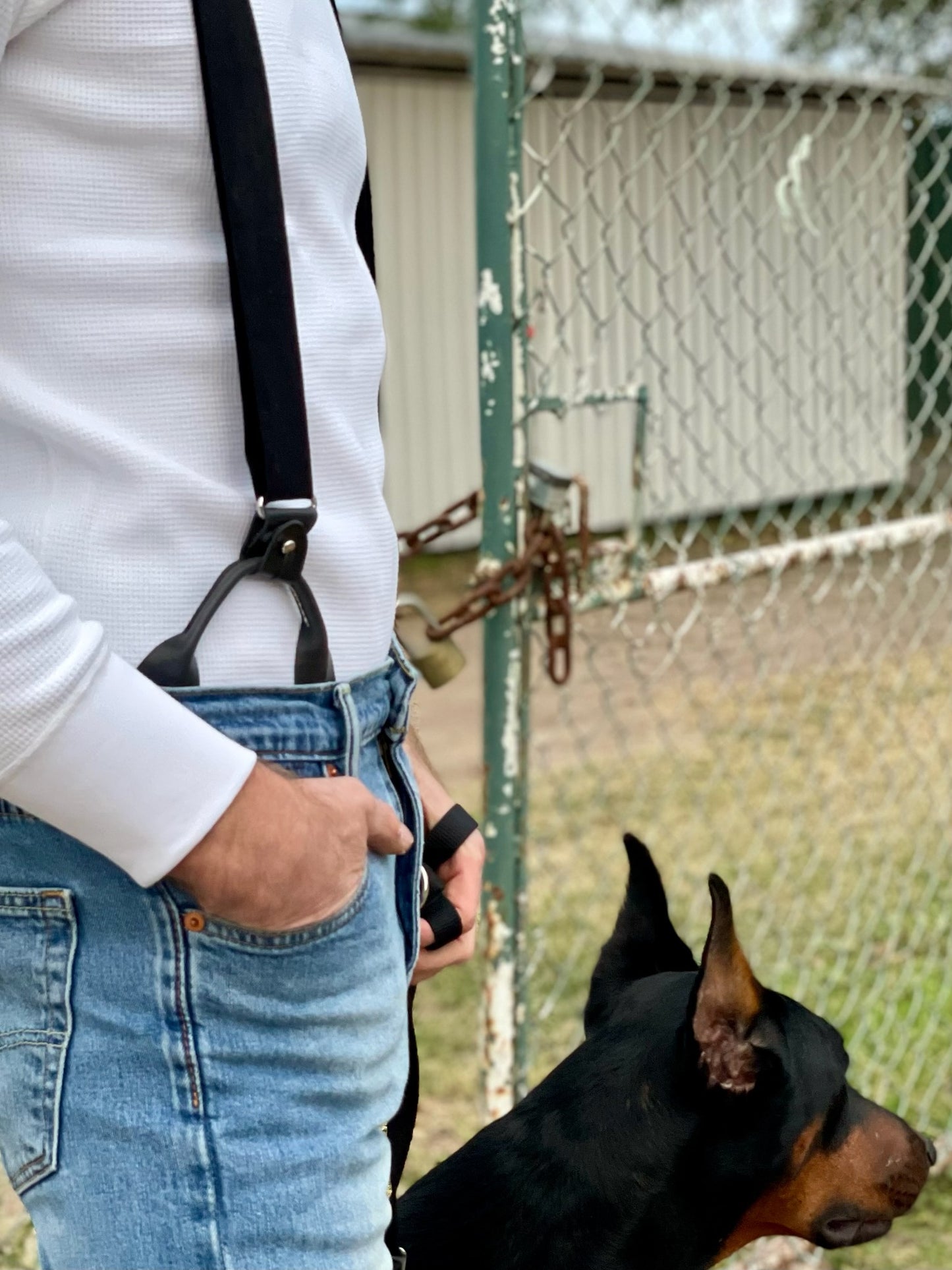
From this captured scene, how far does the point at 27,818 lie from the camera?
1047 mm

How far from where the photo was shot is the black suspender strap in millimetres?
1037

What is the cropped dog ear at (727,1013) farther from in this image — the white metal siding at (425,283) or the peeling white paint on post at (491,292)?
the white metal siding at (425,283)

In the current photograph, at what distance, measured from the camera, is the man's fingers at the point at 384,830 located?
1.11 metres

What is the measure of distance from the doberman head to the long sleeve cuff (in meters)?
0.78

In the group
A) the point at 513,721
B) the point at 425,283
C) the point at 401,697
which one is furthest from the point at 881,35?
the point at 425,283

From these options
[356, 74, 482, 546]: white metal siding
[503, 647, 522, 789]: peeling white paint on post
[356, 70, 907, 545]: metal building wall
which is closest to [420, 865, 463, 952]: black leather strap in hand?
[503, 647, 522, 789]: peeling white paint on post

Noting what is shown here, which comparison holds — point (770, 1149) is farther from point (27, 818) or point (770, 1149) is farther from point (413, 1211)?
point (27, 818)

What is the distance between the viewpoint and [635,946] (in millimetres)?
2029

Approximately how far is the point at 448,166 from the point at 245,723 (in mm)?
10966

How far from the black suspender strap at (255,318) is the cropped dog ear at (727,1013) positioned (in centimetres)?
76

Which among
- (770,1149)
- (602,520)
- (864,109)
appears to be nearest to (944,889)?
(864,109)

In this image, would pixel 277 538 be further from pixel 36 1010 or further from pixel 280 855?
pixel 36 1010

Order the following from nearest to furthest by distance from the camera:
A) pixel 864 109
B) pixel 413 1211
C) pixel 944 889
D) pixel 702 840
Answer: pixel 413 1211, pixel 864 109, pixel 944 889, pixel 702 840

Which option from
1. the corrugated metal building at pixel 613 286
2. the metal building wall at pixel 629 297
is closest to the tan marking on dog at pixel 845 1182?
the corrugated metal building at pixel 613 286
